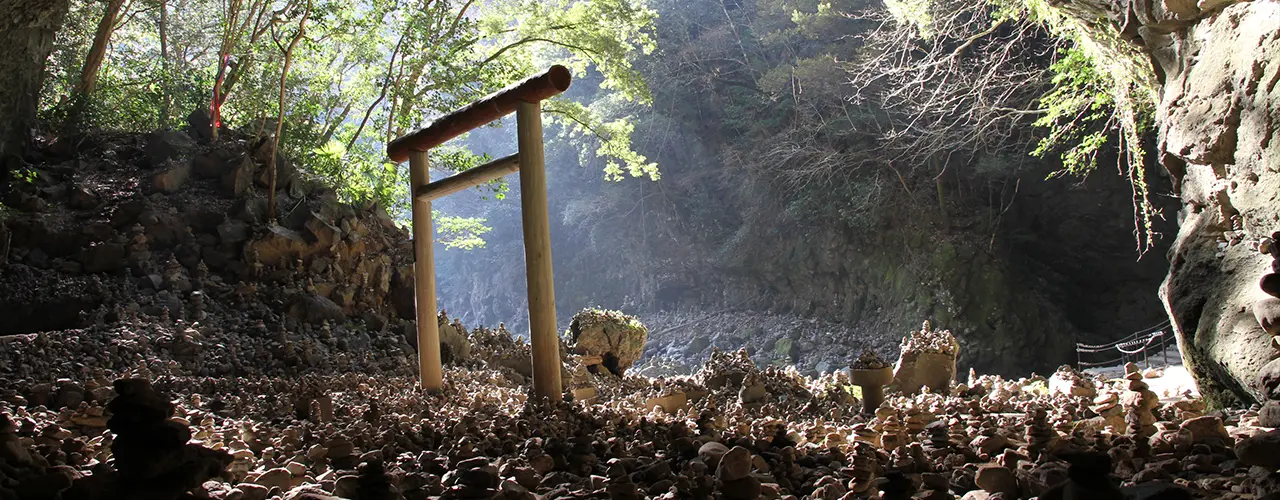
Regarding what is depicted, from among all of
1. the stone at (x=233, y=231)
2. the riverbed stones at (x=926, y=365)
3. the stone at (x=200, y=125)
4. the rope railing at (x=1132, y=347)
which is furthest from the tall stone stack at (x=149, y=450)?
the rope railing at (x=1132, y=347)

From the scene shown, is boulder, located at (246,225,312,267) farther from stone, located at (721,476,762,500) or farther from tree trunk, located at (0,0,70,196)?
stone, located at (721,476,762,500)

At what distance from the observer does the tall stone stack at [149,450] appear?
4.18 feet

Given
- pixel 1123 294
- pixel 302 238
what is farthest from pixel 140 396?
pixel 1123 294

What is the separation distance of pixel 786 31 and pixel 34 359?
17.9 metres

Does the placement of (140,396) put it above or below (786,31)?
below

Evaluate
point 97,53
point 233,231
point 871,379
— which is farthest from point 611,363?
point 97,53

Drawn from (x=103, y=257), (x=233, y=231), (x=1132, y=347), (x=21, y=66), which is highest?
(x=21, y=66)

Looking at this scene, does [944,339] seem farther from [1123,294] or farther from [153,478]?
[1123,294]

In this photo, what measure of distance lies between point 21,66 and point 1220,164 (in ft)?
31.6

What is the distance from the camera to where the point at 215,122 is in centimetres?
784

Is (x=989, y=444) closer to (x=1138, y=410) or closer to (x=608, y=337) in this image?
(x=1138, y=410)

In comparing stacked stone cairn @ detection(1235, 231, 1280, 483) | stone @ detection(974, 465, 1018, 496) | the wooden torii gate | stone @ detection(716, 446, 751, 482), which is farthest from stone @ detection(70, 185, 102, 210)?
stacked stone cairn @ detection(1235, 231, 1280, 483)

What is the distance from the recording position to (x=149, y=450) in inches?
50.5

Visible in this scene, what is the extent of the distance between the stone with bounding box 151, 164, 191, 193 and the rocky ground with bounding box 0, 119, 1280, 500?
19 millimetres
